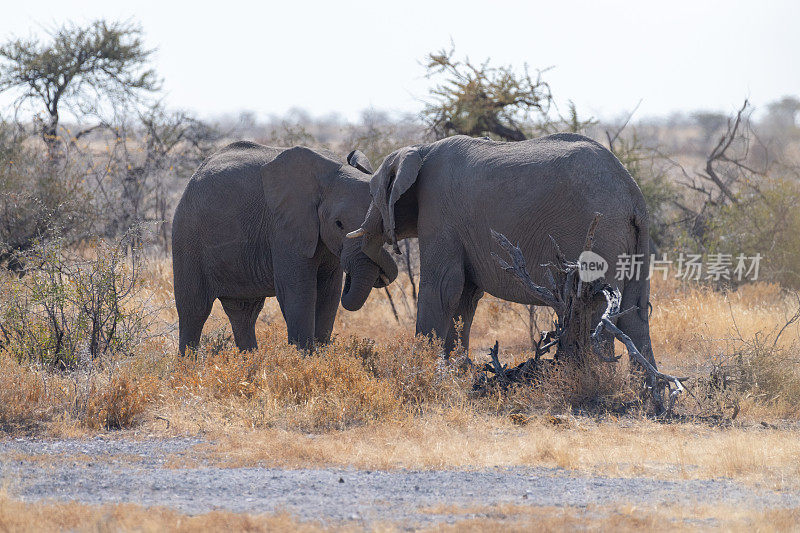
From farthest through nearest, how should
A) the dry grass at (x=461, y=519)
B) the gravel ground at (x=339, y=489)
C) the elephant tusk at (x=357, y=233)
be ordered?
the elephant tusk at (x=357, y=233), the gravel ground at (x=339, y=489), the dry grass at (x=461, y=519)

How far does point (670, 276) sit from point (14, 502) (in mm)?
12952

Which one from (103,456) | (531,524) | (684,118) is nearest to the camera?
(531,524)

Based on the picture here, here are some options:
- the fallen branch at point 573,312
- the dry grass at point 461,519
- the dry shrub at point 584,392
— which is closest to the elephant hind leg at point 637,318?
the fallen branch at point 573,312

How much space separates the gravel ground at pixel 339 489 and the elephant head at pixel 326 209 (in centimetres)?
373

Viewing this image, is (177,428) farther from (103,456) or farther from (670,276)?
(670,276)

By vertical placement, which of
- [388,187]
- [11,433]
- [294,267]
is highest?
[388,187]

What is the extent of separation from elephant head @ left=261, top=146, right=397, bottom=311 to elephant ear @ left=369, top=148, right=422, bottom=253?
422mm

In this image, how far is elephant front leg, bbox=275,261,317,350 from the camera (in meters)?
9.98

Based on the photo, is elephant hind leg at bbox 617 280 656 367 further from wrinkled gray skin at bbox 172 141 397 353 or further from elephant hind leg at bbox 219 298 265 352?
elephant hind leg at bbox 219 298 265 352

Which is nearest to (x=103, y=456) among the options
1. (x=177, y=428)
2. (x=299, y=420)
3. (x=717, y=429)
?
(x=177, y=428)

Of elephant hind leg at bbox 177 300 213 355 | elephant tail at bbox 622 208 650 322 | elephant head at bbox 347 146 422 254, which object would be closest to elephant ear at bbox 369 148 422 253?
elephant head at bbox 347 146 422 254

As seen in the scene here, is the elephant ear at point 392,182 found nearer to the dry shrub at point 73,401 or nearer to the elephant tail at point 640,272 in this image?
the elephant tail at point 640,272

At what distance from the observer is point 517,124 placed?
16.5m

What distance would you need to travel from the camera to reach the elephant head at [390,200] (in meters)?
9.46
